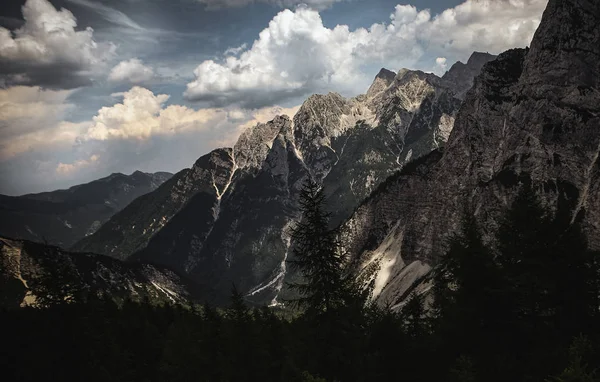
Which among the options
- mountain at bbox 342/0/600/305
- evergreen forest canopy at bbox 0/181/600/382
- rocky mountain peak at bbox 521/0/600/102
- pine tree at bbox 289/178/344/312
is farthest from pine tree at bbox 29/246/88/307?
rocky mountain peak at bbox 521/0/600/102

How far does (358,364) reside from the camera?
84.0 feet

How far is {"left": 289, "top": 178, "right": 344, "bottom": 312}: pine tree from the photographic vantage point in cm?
2667

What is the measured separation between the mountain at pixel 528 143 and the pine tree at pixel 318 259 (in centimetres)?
8980

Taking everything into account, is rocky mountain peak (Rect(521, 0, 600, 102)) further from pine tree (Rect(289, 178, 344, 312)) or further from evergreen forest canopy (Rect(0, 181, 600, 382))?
pine tree (Rect(289, 178, 344, 312))

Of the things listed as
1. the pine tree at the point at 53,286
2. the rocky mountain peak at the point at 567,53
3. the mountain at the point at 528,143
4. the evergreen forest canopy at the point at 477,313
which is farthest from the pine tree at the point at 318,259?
the rocky mountain peak at the point at 567,53

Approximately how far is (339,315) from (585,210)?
372 feet

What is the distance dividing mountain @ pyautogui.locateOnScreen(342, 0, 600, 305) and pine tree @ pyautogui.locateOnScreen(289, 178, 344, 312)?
89.8 m

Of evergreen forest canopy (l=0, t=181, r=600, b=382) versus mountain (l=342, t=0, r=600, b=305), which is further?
mountain (l=342, t=0, r=600, b=305)

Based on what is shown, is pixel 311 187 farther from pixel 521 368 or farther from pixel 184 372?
pixel 184 372

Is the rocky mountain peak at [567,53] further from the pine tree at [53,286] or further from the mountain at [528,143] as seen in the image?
the pine tree at [53,286]

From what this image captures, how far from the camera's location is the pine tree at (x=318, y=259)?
87.5 feet

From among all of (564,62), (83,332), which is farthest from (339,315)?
(564,62)

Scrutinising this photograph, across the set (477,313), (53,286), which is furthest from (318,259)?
(53,286)

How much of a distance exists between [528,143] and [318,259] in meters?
144
